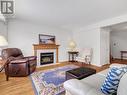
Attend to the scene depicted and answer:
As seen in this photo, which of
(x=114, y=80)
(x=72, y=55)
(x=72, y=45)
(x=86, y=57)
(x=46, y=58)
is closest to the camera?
(x=114, y=80)

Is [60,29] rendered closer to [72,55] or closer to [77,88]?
[72,55]

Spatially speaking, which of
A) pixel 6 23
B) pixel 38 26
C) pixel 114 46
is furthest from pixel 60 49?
pixel 114 46

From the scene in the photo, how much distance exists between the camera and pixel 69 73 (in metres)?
2.47

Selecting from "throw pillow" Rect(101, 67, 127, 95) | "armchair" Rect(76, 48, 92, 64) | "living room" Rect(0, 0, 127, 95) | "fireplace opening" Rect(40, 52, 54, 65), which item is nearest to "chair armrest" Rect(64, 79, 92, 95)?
"throw pillow" Rect(101, 67, 127, 95)

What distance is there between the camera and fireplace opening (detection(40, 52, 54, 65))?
5.27 meters

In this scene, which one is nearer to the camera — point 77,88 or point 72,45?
point 77,88

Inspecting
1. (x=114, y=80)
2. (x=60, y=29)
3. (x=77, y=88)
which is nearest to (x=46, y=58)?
(x=60, y=29)

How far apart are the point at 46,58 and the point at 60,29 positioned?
82.9 inches

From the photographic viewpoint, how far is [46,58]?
5.44 meters

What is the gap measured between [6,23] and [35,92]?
3.37 meters

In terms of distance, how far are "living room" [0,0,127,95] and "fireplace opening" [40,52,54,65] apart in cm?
22

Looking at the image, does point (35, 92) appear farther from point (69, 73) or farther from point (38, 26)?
point (38, 26)

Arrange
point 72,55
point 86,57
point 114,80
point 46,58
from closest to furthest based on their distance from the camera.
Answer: point 114,80 → point 86,57 → point 46,58 → point 72,55

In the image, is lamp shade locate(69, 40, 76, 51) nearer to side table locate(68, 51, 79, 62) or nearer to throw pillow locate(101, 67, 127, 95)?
side table locate(68, 51, 79, 62)
